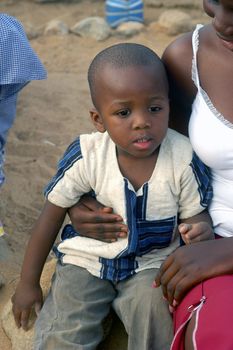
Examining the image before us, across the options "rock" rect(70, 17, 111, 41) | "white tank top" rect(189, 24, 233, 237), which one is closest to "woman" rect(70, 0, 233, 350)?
"white tank top" rect(189, 24, 233, 237)

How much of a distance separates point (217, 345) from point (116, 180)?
0.73 meters

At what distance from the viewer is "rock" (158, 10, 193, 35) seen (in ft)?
24.2

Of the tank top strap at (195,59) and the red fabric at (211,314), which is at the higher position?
the tank top strap at (195,59)

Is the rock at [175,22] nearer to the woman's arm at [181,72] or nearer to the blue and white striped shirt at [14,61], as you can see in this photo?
the blue and white striped shirt at [14,61]

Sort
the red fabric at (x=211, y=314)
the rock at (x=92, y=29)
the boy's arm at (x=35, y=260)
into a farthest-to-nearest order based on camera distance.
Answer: the rock at (x=92, y=29) → the boy's arm at (x=35, y=260) → the red fabric at (x=211, y=314)

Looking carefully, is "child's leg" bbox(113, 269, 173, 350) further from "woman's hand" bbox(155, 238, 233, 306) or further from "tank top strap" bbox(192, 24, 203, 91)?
"tank top strap" bbox(192, 24, 203, 91)

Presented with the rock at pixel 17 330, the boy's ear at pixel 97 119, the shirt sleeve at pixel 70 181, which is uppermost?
the boy's ear at pixel 97 119

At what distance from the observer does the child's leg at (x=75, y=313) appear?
2.34 metres

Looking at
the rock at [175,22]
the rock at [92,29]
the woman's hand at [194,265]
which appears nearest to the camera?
the woman's hand at [194,265]

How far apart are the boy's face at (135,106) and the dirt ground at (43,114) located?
1.04 m

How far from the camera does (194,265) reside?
205cm

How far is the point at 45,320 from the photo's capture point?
7.98 ft

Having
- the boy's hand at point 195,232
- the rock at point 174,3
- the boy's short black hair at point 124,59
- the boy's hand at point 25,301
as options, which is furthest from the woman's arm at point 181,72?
the rock at point 174,3

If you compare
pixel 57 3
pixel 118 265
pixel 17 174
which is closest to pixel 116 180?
pixel 118 265
